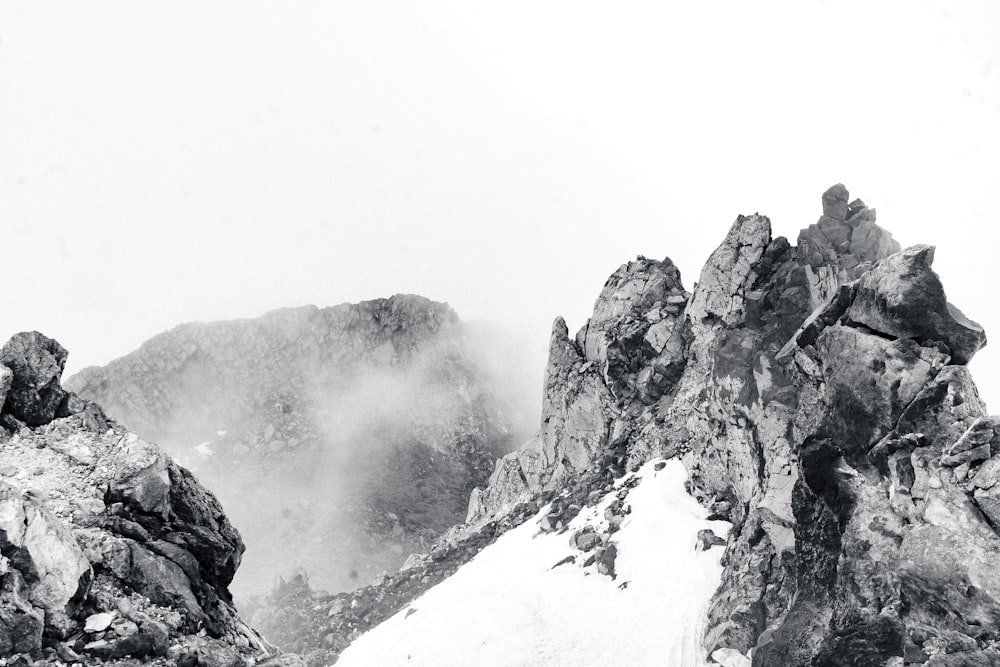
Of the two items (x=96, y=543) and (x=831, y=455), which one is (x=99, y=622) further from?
(x=831, y=455)

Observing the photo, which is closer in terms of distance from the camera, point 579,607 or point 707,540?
point 579,607

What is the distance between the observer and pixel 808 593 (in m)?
18.8

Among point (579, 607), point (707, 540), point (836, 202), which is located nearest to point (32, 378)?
point (579, 607)

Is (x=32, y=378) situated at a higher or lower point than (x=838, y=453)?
higher

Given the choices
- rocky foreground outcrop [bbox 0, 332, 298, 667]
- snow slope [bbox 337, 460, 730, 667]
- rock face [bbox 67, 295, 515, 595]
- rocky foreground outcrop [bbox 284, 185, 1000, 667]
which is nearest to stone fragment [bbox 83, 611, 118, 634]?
rocky foreground outcrop [bbox 0, 332, 298, 667]

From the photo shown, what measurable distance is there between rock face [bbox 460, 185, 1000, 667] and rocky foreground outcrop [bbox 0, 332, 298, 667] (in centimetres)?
1563

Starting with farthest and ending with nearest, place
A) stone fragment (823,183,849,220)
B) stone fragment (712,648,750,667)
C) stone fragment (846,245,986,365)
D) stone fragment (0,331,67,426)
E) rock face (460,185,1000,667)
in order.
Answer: stone fragment (823,183,849,220) < stone fragment (712,648,750,667) < stone fragment (846,245,986,365) < stone fragment (0,331,67,426) < rock face (460,185,1000,667)

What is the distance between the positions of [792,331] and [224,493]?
77197 millimetres

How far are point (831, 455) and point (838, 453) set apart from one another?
0.72 feet

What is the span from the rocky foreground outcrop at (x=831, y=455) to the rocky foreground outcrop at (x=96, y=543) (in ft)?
51.3

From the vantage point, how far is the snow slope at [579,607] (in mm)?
23484

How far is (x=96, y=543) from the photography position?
40.1ft

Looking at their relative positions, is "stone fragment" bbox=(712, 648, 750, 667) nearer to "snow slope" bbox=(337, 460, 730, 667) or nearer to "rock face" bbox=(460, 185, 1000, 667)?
"rock face" bbox=(460, 185, 1000, 667)

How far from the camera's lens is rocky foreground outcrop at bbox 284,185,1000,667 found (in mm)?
13953
